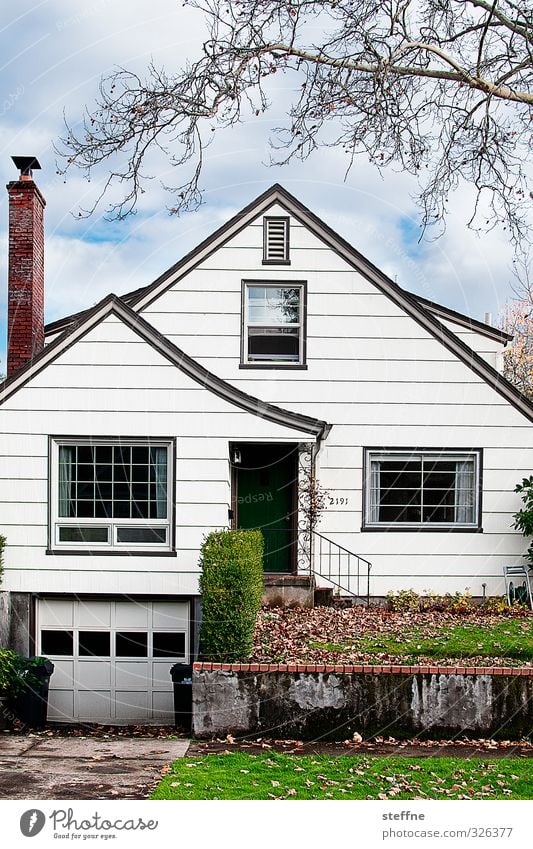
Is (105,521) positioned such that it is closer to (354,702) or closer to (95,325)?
(95,325)

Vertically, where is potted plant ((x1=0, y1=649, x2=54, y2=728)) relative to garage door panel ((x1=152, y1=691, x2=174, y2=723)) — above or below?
above

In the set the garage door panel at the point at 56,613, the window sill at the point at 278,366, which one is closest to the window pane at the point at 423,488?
the window sill at the point at 278,366

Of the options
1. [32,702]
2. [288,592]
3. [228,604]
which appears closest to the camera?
[228,604]

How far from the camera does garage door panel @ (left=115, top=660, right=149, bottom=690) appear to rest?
14984 millimetres

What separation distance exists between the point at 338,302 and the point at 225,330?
208cm

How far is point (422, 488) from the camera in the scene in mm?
17281

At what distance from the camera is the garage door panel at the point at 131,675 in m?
15.0

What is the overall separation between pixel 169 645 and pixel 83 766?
523 centimetres

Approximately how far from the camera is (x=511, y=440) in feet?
56.4

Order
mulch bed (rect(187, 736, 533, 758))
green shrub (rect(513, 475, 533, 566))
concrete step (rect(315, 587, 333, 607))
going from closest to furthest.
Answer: mulch bed (rect(187, 736, 533, 758)) < concrete step (rect(315, 587, 333, 607)) < green shrub (rect(513, 475, 533, 566))

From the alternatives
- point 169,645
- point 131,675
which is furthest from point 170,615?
point 131,675

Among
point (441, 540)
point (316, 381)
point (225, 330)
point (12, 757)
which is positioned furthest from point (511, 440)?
point (12, 757)

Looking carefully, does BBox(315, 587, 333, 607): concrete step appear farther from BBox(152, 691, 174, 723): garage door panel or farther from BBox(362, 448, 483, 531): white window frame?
BBox(152, 691, 174, 723): garage door panel

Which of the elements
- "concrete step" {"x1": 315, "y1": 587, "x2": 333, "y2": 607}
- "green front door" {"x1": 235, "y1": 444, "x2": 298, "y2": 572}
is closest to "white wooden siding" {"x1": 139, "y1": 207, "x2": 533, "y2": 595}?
"green front door" {"x1": 235, "y1": 444, "x2": 298, "y2": 572}
